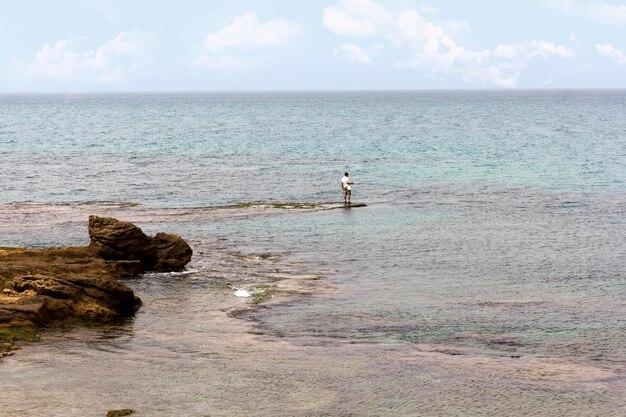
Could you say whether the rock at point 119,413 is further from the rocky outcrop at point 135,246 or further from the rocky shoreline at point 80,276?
the rocky outcrop at point 135,246

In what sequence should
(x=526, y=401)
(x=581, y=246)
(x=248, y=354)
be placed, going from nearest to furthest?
(x=526, y=401) < (x=248, y=354) < (x=581, y=246)

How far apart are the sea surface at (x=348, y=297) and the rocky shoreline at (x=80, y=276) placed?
0.89m

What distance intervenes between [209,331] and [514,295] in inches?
511

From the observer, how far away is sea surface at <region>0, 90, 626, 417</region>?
932 inches

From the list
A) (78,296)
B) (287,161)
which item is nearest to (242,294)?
(78,296)

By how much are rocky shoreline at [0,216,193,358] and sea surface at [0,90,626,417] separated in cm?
89

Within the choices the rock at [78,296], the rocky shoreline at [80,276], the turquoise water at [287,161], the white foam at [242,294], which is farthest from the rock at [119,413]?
the turquoise water at [287,161]

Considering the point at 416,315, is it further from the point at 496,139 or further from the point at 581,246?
the point at 496,139

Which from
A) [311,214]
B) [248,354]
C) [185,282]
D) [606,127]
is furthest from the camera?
[606,127]

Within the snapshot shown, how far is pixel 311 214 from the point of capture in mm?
58531

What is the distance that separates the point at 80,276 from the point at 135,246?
651 cm

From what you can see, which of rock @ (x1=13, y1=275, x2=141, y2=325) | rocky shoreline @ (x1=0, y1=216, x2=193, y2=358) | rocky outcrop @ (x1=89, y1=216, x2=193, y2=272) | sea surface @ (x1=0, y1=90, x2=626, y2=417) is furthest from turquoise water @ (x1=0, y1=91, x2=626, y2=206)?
rock @ (x1=13, y1=275, x2=141, y2=325)

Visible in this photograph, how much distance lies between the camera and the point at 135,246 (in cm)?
3938

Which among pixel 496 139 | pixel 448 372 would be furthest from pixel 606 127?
pixel 448 372
